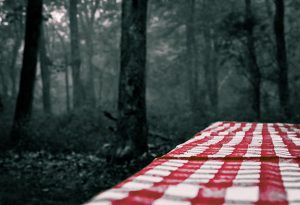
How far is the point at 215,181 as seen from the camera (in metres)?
1.78

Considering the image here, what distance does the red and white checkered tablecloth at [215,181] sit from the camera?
1.41m

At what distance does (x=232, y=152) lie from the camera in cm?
282

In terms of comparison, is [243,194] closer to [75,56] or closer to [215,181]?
[215,181]

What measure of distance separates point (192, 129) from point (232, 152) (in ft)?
30.8

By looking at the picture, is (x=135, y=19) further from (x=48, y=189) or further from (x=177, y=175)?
(x=177, y=175)

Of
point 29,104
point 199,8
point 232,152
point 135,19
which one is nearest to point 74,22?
point 199,8

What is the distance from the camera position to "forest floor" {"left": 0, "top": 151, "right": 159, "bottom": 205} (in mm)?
5402

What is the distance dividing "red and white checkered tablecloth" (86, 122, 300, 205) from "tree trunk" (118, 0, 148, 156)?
180 inches

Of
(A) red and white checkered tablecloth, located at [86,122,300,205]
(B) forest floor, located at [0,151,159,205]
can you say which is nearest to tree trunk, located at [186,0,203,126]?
(B) forest floor, located at [0,151,159,205]

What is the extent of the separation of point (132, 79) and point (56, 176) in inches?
103

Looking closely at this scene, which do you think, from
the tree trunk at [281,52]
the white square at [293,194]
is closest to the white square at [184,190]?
the white square at [293,194]

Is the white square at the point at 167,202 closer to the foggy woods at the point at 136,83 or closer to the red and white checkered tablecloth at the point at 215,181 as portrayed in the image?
the red and white checkered tablecloth at the point at 215,181

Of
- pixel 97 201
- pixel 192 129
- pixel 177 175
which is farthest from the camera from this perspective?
pixel 192 129

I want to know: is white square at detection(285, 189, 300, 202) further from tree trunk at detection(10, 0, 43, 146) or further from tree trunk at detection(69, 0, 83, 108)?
tree trunk at detection(69, 0, 83, 108)
